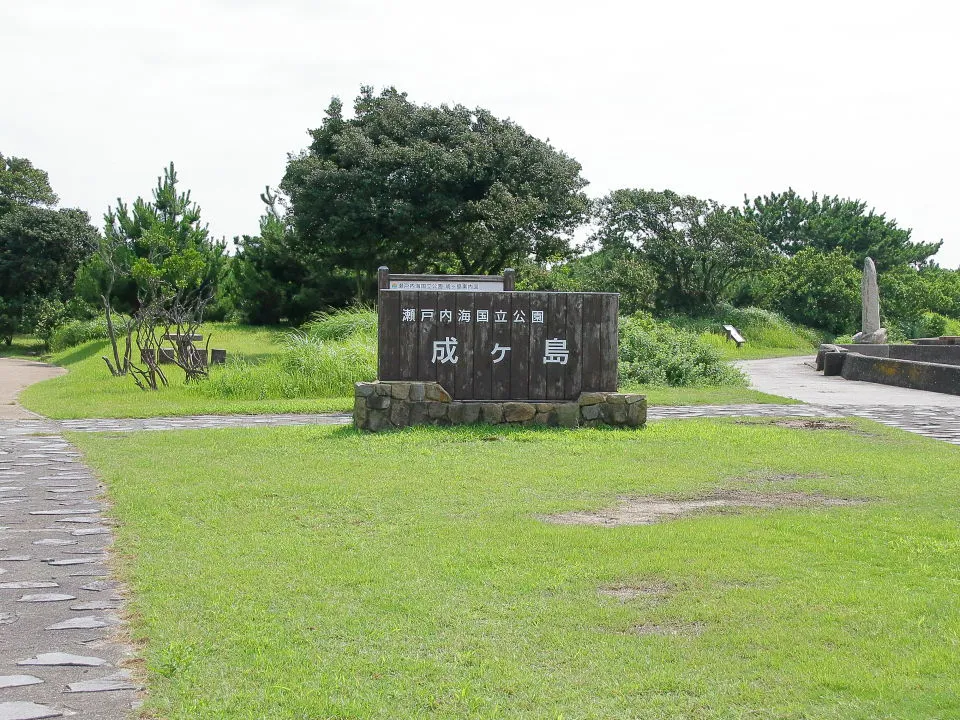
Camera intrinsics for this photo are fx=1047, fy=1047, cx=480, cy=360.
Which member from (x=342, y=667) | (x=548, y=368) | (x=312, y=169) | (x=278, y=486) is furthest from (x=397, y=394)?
(x=312, y=169)

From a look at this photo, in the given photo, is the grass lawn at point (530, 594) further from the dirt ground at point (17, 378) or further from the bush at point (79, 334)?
the bush at point (79, 334)

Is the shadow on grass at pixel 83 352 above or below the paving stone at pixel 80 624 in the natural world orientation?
above

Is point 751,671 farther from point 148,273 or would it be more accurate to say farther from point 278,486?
point 148,273

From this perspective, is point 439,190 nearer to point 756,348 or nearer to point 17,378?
point 17,378

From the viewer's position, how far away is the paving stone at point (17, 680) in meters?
4.25

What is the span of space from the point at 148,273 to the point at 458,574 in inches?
1009

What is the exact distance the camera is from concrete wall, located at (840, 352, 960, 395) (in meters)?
18.7

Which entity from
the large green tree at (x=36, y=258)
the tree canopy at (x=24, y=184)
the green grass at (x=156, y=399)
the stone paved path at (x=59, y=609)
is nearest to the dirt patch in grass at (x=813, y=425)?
the green grass at (x=156, y=399)

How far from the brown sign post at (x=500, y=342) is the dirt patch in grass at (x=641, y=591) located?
23.9 ft

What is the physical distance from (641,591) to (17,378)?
86.8ft

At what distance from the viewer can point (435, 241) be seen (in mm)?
29453

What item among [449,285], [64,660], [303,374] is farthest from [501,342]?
[64,660]

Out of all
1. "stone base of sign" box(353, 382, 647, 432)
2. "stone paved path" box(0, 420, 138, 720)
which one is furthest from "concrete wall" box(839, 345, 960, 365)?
"stone paved path" box(0, 420, 138, 720)

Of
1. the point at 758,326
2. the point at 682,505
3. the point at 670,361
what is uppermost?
the point at 758,326
